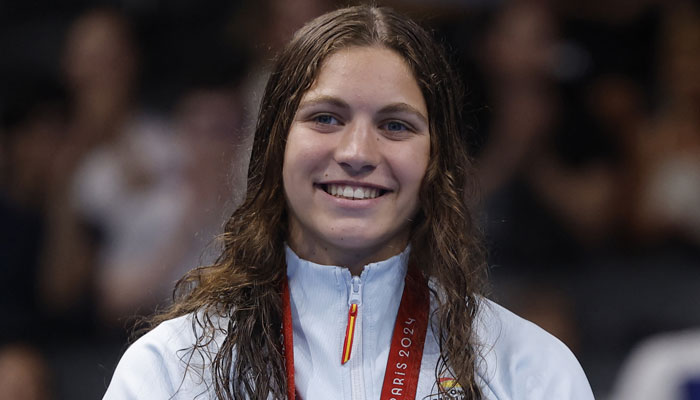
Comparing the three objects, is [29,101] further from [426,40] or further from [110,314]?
[426,40]

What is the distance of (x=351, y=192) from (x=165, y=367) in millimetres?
528

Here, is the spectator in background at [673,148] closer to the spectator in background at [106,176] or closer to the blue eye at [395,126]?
the spectator in background at [106,176]

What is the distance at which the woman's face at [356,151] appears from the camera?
2166 millimetres

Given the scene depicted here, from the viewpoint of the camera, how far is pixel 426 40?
2.33 m

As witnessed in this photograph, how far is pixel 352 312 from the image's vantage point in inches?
85.7

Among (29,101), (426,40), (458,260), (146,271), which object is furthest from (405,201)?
(29,101)

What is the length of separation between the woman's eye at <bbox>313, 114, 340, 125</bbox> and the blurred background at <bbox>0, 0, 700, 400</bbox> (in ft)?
5.76

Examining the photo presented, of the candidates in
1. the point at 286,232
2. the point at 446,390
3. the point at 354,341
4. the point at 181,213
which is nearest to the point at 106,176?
the point at 181,213

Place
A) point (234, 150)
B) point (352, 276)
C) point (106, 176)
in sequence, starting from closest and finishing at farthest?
point (352, 276)
point (234, 150)
point (106, 176)

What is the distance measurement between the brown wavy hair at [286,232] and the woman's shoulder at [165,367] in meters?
0.02

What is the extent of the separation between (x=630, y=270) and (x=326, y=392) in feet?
9.29

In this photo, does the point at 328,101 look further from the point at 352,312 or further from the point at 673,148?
the point at 673,148

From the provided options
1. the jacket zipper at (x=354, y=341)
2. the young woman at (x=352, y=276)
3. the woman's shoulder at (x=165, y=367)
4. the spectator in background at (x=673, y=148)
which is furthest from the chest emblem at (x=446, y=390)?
the spectator in background at (x=673, y=148)

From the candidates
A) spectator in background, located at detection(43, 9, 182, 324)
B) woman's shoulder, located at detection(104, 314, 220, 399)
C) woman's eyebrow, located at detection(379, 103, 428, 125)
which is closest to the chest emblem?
woman's shoulder, located at detection(104, 314, 220, 399)
